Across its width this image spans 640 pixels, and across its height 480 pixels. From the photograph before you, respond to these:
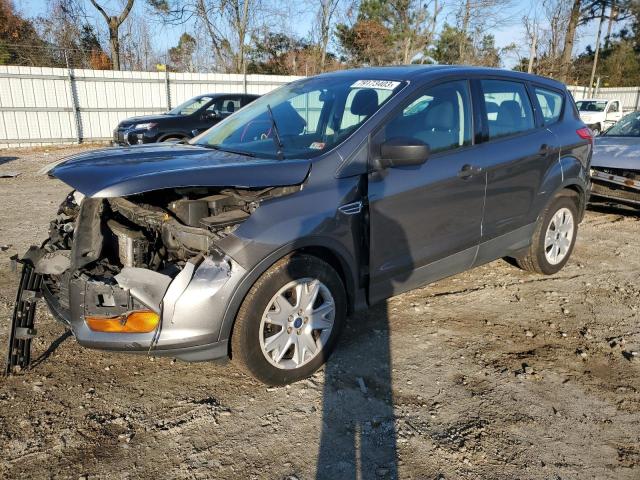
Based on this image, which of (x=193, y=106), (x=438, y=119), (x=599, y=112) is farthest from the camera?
(x=599, y=112)

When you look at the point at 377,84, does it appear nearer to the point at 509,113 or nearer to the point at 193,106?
the point at 509,113

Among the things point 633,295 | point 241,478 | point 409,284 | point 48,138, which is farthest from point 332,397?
point 48,138

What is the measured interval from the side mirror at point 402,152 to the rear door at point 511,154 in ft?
2.99

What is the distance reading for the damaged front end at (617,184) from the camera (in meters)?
6.51

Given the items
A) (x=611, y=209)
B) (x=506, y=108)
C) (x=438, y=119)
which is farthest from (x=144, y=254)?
(x=611, y=209)

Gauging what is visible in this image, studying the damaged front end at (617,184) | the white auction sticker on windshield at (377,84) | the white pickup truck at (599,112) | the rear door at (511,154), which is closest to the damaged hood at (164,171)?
the white auction sticker on windshield at (377,84)

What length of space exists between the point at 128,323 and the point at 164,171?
2.67 feet

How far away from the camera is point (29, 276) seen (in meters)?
3.07

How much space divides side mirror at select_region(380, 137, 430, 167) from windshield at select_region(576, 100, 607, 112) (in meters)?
19.5

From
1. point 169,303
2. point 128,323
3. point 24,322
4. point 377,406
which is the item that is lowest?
point 377,406

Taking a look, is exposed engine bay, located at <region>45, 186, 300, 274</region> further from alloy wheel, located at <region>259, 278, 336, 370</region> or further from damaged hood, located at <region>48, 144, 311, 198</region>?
alloy wheel, located at <region>259, 278, 336, 370</region>

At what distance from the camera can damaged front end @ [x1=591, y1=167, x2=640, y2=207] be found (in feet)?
21.4

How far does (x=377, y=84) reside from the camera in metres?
3.43

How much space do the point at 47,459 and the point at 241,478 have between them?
95cm
